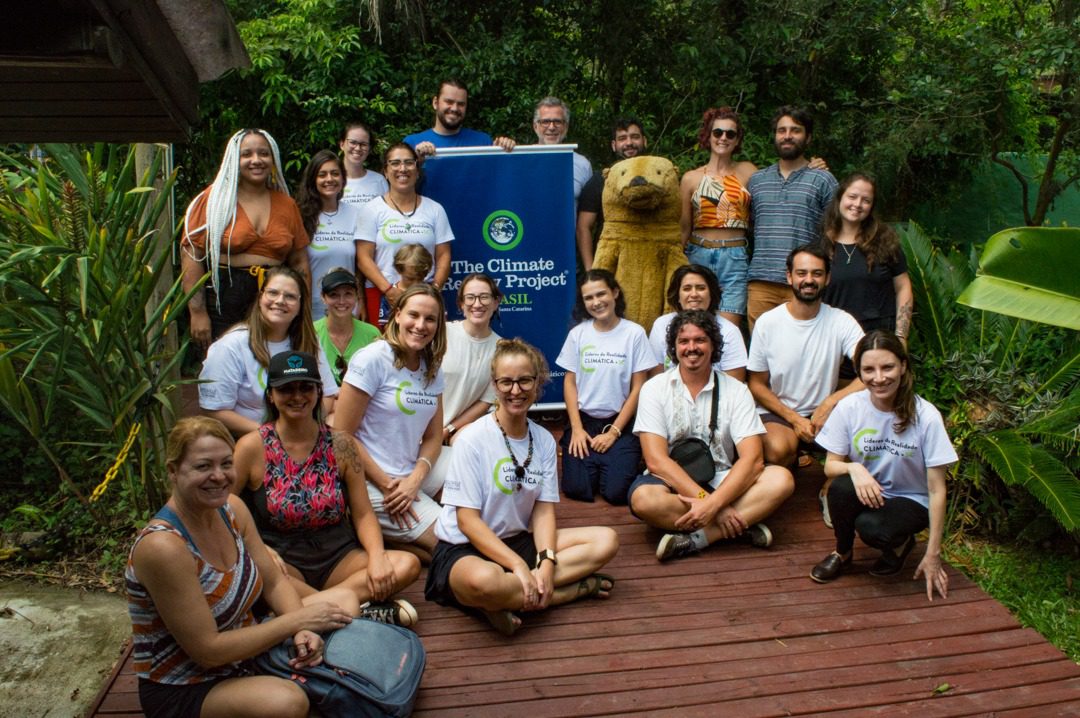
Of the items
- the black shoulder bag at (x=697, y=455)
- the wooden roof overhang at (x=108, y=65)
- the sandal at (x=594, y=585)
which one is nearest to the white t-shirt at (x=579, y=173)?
the black shoulder bag at (x=697, y=455)

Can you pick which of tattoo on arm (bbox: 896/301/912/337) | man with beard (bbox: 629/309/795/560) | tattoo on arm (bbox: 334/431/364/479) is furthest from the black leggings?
tattoo on arm (bbox: 334/431/364/479)

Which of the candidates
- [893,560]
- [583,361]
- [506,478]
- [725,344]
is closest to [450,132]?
[583,361]

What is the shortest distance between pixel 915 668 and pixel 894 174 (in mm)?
5156

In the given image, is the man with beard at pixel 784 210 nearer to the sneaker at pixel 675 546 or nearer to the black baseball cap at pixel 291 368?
the sneaker at pixel 675 546

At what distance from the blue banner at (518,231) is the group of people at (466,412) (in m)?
0.24

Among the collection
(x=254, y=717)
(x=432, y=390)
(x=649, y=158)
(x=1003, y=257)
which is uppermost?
(x=649, y=158)

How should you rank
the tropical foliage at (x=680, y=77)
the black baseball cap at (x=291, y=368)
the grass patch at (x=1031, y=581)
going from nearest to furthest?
the black baseball cap at (x=291, y=368) < the grass patch at (x=1031, y=581) < the tropical foliage at (x=680, y=77)

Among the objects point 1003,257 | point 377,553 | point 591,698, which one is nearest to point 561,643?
point 591,698

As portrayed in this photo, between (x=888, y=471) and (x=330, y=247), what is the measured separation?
3.16 meters

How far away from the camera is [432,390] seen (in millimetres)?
4867

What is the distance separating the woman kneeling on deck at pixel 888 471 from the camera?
4590 mm

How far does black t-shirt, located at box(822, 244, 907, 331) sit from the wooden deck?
4.93 feet

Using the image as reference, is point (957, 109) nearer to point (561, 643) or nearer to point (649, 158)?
point (649, 158)

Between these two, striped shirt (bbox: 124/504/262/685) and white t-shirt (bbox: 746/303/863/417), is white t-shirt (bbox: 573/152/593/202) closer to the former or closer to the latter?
white t-shirt (bbox: 746/303/863/417)
